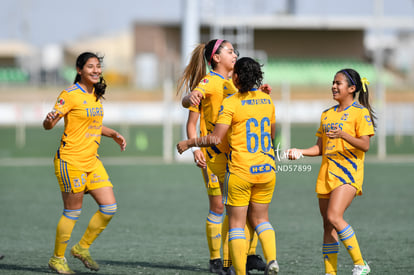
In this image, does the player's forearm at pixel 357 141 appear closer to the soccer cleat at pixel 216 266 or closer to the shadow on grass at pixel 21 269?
the soccer cleat at pixel 216 266

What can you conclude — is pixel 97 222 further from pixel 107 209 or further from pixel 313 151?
pixel 313 151

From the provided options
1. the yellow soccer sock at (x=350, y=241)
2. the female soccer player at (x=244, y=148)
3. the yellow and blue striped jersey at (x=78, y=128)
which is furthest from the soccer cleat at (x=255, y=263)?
the yellow and blue striped jersey at (x=78, y=128)

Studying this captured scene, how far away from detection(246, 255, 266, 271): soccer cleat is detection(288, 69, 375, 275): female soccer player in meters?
0.67

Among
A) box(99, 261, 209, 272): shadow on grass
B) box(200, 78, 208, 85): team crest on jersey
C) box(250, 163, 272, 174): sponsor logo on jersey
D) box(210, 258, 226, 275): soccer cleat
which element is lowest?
box(99, 261, 209, 272): shadow on grass

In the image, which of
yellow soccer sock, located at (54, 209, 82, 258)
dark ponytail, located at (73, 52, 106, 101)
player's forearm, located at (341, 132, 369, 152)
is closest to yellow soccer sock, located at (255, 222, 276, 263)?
player's forearm, located at (341, 132, 369, 152)

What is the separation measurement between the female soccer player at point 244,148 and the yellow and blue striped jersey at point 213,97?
0.52 m

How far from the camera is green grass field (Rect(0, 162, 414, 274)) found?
699 centimetres

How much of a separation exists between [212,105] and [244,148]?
2.54ft

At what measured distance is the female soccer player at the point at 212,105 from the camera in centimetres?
607

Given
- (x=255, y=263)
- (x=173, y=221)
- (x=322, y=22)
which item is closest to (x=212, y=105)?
(x=255, y=263)

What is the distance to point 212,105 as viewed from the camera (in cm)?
615

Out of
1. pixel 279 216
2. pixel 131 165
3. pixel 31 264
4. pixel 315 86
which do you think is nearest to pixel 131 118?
pixel 315 86

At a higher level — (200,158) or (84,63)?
(84,63)

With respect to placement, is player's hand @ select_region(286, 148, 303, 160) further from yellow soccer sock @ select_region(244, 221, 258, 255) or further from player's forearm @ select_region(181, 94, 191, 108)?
player's forearm @ select_region(181, 94, 191, 108)
